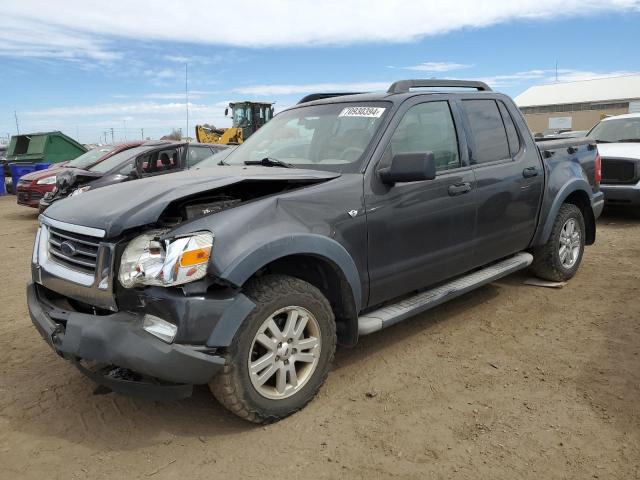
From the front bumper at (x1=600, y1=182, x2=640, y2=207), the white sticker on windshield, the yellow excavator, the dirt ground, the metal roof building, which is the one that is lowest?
the dirt ground

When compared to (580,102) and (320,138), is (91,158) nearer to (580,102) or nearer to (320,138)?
(320,138)

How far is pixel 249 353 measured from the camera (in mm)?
2848

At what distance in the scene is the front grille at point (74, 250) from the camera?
2.89 metres

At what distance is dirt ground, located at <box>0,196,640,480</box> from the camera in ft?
8.80

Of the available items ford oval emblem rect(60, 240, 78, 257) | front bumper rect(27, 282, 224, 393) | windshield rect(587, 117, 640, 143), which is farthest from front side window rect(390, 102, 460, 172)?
windshield rect(587, 117, 640, 143)

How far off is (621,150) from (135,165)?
8.74m

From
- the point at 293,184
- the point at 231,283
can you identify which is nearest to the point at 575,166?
the point at 293,184

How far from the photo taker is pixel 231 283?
2.71 meters

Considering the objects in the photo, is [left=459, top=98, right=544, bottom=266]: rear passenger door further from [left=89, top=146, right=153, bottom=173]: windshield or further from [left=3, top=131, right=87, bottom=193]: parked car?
[left=3, top=131, right=87, bottom=193]: parked car

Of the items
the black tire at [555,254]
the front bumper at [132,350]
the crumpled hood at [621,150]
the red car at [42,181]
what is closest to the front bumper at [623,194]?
the crumpled hood at [621,150]

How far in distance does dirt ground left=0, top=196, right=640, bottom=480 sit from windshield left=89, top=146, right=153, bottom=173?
593 cm

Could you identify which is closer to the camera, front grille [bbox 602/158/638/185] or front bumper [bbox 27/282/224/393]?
front bumper [bbox 27/282/224/393]

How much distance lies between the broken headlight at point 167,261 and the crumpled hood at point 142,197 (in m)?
0.14

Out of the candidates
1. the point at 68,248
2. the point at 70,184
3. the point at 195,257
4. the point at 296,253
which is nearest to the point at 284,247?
the point at 296,253
